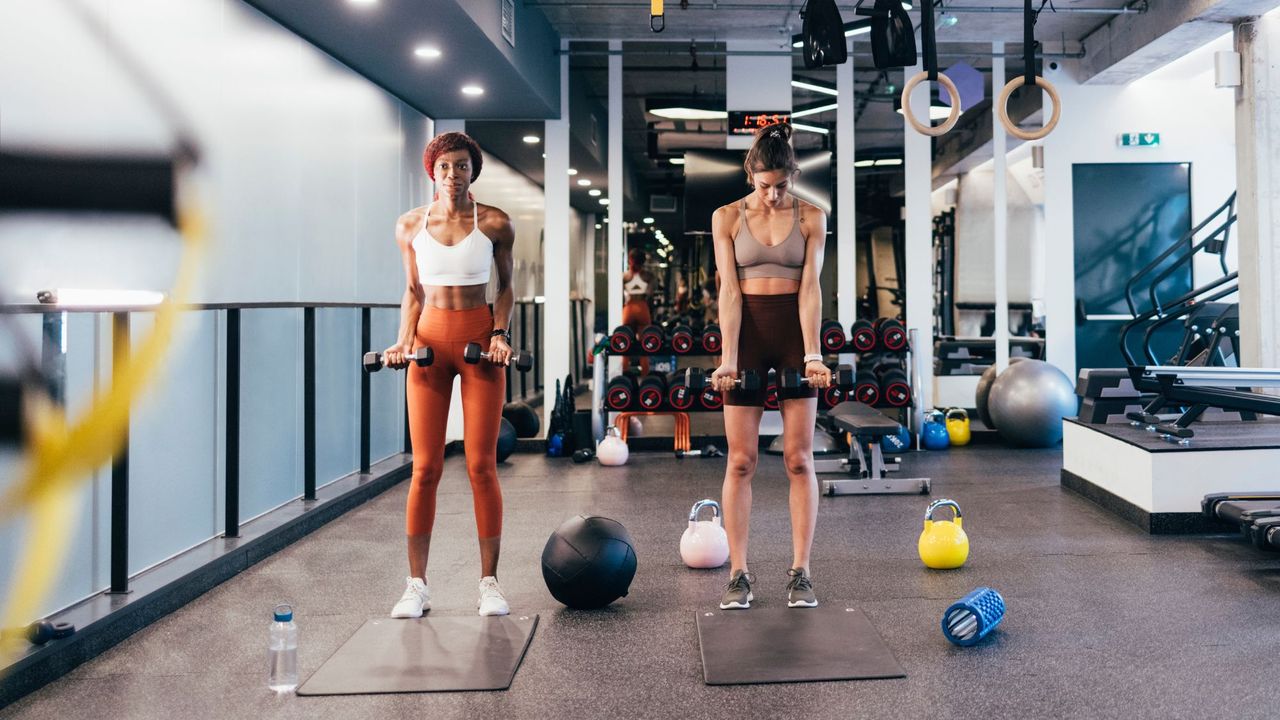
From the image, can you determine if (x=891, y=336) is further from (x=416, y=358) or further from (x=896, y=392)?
(x=416, y=358)

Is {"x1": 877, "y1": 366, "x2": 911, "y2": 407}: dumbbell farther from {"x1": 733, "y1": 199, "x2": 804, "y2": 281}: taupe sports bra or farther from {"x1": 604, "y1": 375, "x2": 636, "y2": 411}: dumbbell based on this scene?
{"x1": 733, "y1": 199, "x2": 804, "y2": 281}: taupe sports bra

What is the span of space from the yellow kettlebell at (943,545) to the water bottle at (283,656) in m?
2.22

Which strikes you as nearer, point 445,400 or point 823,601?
point 445,400

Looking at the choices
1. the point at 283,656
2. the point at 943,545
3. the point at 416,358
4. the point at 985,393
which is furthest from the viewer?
the point at 985,393

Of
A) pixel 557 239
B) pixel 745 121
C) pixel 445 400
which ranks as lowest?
pixel 445 400

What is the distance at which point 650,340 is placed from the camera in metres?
6.71

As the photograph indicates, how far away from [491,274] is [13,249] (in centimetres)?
130

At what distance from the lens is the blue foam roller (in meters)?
2.61

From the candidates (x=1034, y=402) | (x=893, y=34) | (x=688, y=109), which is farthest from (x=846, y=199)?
(x=893, y=34)

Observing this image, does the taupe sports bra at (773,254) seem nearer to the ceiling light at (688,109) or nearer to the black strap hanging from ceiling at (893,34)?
the black strap hanging from ceiling at (893,34)

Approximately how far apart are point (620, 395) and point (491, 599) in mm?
3614

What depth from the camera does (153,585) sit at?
3.04 metres

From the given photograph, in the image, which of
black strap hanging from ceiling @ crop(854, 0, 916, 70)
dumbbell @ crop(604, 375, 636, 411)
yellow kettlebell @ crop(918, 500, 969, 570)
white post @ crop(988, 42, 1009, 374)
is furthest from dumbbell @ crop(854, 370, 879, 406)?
yellow kettlebell @ crop(918, 500, 969, 570)

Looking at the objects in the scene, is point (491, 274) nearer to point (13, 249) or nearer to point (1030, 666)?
point (13, 249)
